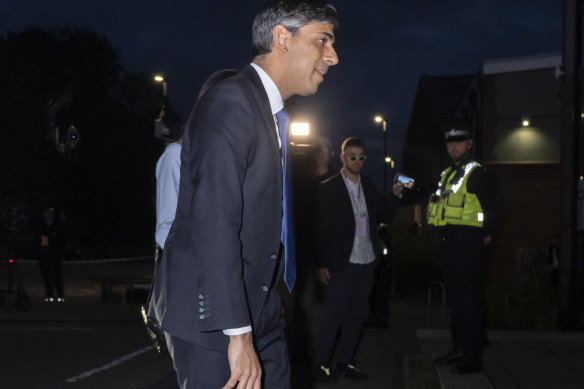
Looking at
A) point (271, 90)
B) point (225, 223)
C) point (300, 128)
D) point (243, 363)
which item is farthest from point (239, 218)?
point (300, 128)

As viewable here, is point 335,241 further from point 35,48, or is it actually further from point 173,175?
point 35,48

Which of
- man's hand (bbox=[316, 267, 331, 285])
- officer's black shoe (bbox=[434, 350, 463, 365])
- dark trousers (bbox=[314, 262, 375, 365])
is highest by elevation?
man's hand (bbox=[316, 267, 331, 285])

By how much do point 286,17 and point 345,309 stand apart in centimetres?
480

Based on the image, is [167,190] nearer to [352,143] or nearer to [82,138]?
[352,143]

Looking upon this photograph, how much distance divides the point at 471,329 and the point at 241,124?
4949 mm

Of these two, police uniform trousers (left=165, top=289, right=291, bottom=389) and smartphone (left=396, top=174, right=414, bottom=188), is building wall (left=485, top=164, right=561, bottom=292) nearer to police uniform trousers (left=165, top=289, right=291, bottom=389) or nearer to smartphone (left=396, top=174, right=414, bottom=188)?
smartphone (left=396, top=174, right=414, bottom=188)

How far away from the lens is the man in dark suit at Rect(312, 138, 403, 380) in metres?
7.21

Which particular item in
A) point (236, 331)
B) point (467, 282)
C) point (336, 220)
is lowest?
point (467, 282)

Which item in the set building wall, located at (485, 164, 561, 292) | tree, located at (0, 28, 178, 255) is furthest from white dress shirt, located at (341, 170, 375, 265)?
tree, located at (0, 28, 178, 255)

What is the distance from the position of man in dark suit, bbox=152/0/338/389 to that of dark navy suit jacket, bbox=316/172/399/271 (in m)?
Answer: 4.36

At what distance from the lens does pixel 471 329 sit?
6.97m

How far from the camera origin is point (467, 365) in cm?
700

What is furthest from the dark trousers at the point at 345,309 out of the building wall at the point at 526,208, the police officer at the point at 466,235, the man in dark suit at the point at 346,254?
the building wall at the point at 526,208

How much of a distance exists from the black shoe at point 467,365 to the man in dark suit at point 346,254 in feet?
3.03
